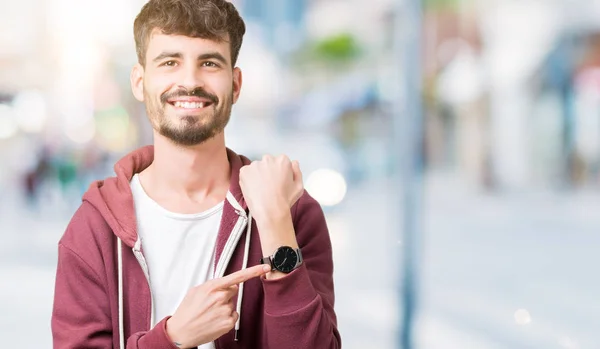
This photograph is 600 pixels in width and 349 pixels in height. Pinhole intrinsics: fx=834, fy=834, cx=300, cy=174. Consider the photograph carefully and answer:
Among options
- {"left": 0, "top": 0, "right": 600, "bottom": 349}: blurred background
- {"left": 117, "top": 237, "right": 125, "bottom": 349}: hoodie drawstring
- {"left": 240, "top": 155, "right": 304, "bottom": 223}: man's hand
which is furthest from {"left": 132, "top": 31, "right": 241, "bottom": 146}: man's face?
{"left": 0, "top": 0, "right": 600, "bottom": 349}: blurred background

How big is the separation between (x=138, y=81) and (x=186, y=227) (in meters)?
0.29

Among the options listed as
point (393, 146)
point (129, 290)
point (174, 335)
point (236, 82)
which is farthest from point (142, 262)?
point (393, 146)

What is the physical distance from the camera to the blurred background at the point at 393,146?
570 centimetres

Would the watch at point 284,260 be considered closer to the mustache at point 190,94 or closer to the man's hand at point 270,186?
the man's hand at point 270,186

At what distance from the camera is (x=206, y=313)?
1369 millimetres

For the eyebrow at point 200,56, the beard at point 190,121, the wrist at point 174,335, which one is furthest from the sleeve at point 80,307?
the eyebrow at point 200,56

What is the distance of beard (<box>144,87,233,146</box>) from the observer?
148 cm

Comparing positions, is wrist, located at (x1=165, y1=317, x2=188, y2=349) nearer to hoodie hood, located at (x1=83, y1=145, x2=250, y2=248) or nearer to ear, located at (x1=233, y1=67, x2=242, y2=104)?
hoodie hood, located at (x1=83, y1=145, x2=250, y2=248)

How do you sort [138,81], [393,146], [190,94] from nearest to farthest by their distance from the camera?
[190,94] → [138,81] → [393,146]

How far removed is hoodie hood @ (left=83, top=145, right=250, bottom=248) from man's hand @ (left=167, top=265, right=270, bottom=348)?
0.61 feet

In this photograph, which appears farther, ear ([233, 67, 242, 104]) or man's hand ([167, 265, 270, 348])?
→ ear ([233, 67, 242, 104])

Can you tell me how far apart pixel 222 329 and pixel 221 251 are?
0.20 m

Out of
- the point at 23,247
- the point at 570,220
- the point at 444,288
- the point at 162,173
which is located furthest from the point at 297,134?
the point at 162,173

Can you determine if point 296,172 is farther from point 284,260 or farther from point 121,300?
point 121,300
